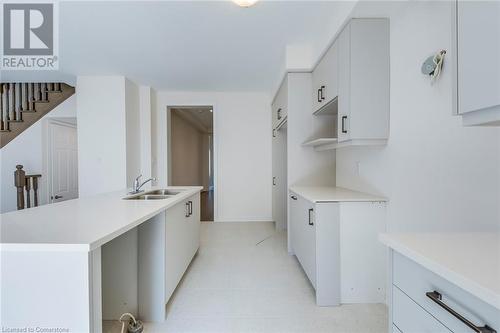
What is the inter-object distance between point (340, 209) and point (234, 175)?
303 centimetres

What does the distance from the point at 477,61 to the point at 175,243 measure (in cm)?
210

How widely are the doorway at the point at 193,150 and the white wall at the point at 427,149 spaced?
3660 millimetres

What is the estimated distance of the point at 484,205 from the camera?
1167mm

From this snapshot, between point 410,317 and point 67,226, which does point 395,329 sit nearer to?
point 410,317

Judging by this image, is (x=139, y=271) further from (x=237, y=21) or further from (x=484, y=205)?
(x=237, y=21)

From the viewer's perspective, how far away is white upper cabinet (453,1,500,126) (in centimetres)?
68

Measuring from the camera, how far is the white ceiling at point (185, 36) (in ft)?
7.36

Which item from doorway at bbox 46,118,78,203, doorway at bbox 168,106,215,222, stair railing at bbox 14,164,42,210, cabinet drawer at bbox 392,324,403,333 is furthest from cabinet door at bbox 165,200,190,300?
doorway at bbox 46,118,78,203

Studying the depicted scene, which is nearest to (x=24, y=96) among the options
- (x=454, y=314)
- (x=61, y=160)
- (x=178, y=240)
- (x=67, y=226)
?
(x=61, y=160)

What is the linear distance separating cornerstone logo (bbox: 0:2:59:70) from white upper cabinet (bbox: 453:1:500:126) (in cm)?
303

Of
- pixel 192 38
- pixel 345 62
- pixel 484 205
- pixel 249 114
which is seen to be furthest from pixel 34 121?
pixel 484 205

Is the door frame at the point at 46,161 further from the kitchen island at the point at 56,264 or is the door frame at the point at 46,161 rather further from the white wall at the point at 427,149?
the white wall at the point at 427,149

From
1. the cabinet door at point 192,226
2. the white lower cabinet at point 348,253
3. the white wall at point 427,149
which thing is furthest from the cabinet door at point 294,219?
the cabinet door at point 192,226

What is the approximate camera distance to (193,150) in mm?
8453
